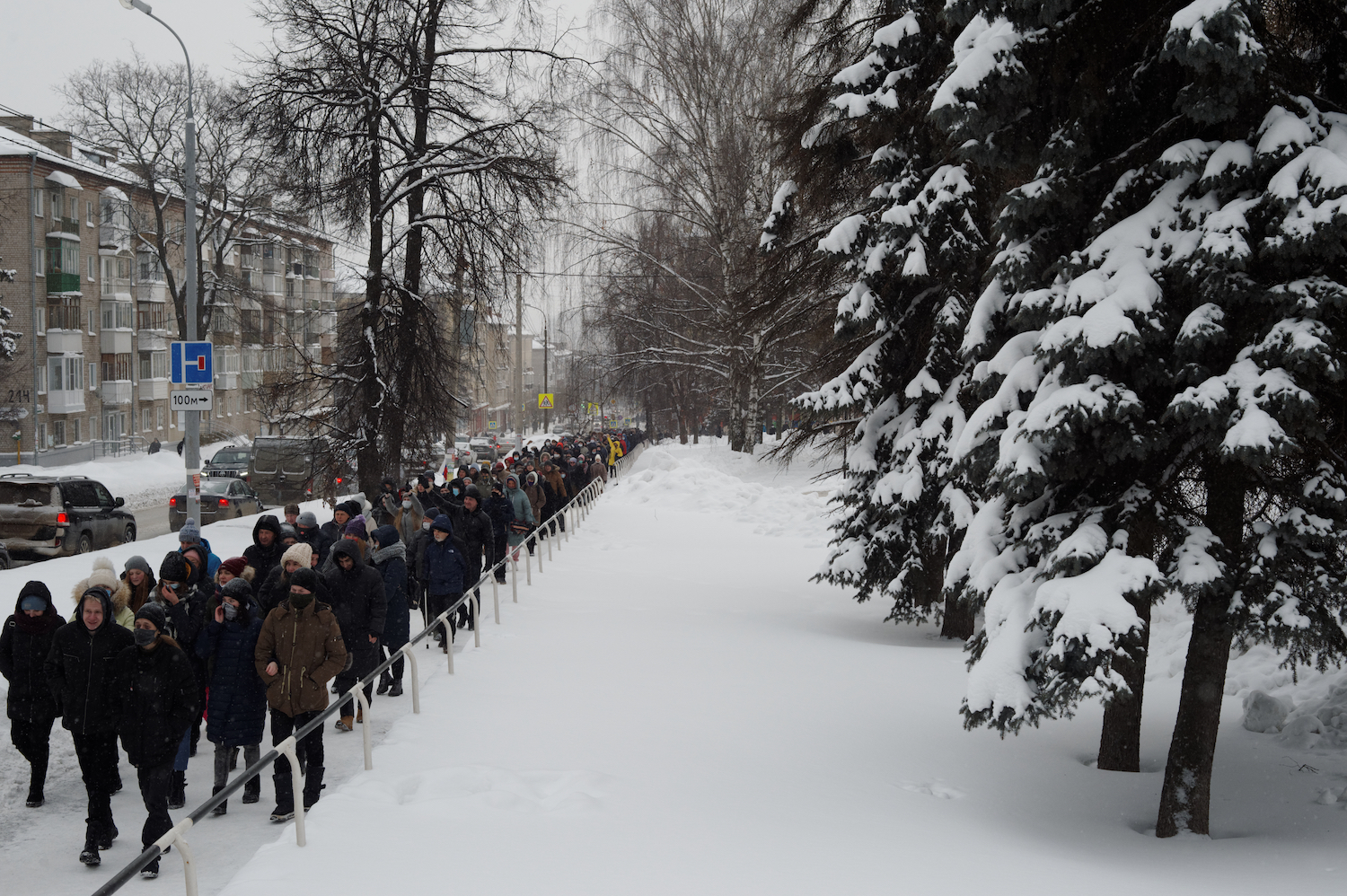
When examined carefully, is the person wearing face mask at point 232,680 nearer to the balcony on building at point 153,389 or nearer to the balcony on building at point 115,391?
the balcony on building at point 115,391

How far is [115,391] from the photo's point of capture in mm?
60469

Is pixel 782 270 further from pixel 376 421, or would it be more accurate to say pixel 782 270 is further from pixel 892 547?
pixel 376 421

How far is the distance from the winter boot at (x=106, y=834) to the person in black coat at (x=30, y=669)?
Answer: 1.08 meters

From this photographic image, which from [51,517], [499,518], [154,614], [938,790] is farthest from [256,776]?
[51,517]

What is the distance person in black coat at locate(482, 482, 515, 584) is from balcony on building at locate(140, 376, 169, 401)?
54205 millimetres

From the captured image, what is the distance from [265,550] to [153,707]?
370 cm

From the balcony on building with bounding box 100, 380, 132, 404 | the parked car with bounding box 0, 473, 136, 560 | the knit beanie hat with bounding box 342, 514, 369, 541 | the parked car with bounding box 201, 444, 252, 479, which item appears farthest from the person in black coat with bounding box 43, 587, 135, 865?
→ the balcony on building with bounding box 100, 380, 132, 404

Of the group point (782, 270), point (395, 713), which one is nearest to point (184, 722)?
point (395, 713)

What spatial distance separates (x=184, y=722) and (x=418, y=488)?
31.9ft

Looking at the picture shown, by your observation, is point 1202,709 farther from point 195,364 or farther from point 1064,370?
point 195,364

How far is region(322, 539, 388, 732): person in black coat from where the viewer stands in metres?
9.49

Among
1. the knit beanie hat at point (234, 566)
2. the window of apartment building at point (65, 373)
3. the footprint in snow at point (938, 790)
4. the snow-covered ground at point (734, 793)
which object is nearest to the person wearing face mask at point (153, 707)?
the snow-covered ground at point (734, 793)

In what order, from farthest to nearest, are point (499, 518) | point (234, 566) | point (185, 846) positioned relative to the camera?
point (499, 518) → point (234, 566) → point (185, 846)

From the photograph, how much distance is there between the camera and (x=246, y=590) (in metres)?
8.25
